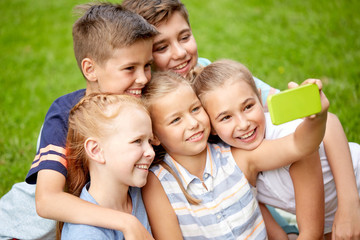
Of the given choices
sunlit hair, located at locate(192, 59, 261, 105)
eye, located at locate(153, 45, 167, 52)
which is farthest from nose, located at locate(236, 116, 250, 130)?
eye, located at locate(153, 45, 167, 52)

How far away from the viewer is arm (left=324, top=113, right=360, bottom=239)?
2320 mm

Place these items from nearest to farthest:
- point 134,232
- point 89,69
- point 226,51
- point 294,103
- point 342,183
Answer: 1. point 294,103
2. point 134,232
3. point 342,183
4. point 89,69
5. point 226,51

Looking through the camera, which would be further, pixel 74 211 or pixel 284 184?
pixel 284 184

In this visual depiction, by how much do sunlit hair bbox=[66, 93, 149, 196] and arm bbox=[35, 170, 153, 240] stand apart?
11 cm

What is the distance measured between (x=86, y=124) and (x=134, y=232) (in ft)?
2.12

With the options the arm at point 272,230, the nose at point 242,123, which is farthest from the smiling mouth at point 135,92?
the arm at point 272,230

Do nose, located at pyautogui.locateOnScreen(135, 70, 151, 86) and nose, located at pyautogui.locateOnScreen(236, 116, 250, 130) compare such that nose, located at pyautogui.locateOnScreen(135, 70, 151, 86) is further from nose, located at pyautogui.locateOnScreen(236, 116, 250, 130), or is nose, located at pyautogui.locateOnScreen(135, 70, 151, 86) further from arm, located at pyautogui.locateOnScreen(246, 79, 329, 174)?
arm, located at pyautogui.locateOnScreen(246, 79, 329, 174)

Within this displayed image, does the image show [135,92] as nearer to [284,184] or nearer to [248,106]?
[248,106]

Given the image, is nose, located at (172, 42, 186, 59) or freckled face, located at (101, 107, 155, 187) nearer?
freckled face, located at (101, 107, 155, 187)

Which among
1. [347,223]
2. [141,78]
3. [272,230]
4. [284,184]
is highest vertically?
[141,78]

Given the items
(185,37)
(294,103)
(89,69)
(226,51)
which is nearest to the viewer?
(294,103)

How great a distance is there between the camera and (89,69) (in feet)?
8.58

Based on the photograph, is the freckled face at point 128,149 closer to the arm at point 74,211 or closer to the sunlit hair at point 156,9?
the arm at point 74,211

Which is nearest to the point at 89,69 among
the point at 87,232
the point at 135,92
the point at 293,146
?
the point at 135,92
